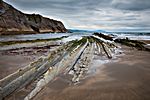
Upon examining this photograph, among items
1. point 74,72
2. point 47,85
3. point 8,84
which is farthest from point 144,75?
point 8,84

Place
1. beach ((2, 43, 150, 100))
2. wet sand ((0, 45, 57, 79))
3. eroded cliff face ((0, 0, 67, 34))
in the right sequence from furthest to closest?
eroded cliff face ((0, 0, 67, 34)) < wet sand ((0, 45, 57, 79)) < beach ((2, 43, 150, 100))

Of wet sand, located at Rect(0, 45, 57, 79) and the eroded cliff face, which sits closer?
wet sand, located at Rect(0, 45, 57, 79)

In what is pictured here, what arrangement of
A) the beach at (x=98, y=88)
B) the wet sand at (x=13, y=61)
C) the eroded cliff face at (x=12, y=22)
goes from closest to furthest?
the beach at (x=98, y=88) < the wet sand at (x=13, y=61) < the eroded cliff face at (x=12, y=22)

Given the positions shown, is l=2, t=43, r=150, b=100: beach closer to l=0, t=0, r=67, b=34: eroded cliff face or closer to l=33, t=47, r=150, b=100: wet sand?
l=33, t=47, r=150, b=100: wet sand

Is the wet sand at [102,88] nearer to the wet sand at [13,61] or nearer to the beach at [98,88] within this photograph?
the beach at [98,88]

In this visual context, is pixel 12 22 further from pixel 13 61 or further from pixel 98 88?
pixel 98 88

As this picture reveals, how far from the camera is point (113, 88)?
644 cm

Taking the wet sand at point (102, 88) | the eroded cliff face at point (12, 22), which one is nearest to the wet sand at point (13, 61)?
the wet sand at point (102, 88)

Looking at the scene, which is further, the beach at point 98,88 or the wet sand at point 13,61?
the wet sand at point 13,61

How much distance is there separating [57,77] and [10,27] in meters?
67.9

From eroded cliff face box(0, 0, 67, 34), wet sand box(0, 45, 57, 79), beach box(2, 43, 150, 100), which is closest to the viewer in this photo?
beach box(2, 43, 150, 100)

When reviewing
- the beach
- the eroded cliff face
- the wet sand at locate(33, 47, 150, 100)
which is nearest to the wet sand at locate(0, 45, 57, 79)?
the beach

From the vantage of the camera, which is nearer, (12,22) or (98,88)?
(98,88)

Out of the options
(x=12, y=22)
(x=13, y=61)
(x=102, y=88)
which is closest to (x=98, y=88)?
(x=102, y=88)
